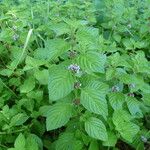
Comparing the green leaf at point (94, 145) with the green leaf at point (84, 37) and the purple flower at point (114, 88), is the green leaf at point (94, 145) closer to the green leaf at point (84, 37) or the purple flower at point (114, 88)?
the purple flower at point (114, 88)

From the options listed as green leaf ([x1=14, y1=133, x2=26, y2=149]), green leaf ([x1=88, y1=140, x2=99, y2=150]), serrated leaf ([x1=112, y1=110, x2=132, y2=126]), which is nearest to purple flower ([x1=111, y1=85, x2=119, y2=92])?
serrated leaf ([x1=112, y1=110, x2=132, y2=126])

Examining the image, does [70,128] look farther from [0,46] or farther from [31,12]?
[31,12]

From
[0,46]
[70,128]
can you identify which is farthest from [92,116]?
[0,46]

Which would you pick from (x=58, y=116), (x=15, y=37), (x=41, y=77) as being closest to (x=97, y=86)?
(x=58, y=116)

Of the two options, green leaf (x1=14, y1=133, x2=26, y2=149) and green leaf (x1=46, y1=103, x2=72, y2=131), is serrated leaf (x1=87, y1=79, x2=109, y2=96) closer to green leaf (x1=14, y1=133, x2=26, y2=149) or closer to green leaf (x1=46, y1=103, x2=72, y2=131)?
green leaf (x1=46, y1=103, x2=72, y2=131)

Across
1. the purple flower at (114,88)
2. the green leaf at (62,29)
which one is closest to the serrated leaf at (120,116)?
the purple flower at (114,88)

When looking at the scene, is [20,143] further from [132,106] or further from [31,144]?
[132,106]
